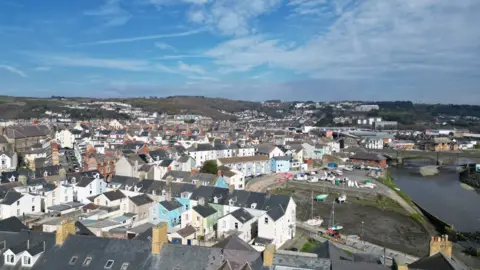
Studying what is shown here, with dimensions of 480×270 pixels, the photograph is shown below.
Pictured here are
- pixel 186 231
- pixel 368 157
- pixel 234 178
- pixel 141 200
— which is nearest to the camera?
pixel 186 231

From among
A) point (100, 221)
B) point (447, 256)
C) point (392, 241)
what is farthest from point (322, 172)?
point (447, 256)

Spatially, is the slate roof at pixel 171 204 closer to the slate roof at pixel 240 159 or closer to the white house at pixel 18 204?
the white house at pixel 18 204

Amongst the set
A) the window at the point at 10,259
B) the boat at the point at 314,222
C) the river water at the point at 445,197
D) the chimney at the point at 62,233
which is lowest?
the river water at the point at 445,197

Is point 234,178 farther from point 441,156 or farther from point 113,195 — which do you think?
point 441,156

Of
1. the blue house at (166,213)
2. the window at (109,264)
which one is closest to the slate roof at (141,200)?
the blue house at (166,213)

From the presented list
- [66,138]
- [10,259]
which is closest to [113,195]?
[10,259]

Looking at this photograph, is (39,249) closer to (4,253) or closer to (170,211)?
(4,253)
